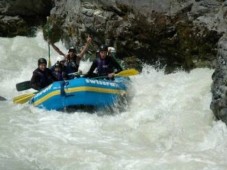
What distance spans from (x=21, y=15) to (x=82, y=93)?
8016 millimetres

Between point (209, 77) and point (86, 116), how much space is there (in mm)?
2711

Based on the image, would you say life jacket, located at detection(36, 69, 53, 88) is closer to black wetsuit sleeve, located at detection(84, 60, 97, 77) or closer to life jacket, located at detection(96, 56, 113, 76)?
black wetsuit sleeve, located at detection(84, 60, 97, 77)

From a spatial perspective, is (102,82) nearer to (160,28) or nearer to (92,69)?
(92,69)

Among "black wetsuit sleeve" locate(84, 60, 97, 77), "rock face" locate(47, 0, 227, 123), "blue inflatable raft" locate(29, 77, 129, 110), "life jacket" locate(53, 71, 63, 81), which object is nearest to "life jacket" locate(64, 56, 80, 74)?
"life jacket" locate(53, 71, 63, 81)

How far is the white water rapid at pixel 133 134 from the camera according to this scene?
20.5 feet

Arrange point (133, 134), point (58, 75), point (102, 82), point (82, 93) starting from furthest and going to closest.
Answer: point (58, 75), point (102, 82), point (82, 93), point (133, 134)

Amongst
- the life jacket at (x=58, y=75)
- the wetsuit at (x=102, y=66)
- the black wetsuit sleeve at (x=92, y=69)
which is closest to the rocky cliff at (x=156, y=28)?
the wetsuit at (x=102, y=66)

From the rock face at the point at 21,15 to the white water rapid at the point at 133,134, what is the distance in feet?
19.6

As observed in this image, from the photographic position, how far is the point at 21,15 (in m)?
15.7

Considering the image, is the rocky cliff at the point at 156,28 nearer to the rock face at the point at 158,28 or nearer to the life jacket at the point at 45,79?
the rock face at the point at 158,28

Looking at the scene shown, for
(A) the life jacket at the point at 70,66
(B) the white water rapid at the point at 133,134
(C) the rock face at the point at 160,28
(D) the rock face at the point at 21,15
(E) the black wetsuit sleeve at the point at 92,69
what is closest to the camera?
(B) the white water rapid at the point at 133,134

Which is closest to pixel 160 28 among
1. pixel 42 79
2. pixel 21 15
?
pixel 42 79

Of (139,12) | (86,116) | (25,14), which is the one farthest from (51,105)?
(25,14)

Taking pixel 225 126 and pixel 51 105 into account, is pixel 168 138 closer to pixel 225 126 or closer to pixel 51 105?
pixel 225 126
